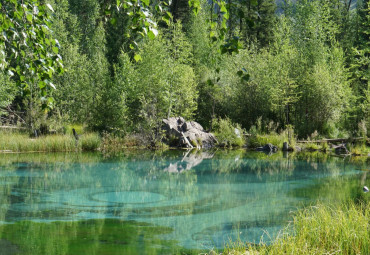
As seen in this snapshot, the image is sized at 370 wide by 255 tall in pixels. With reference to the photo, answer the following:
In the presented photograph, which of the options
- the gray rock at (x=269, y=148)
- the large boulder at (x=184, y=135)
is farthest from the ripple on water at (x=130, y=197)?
the gray rock at (x=269, y=148)

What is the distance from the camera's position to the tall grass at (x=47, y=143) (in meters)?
18.9

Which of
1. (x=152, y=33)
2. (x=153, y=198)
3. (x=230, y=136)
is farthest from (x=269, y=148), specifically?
(x=152, y=33)

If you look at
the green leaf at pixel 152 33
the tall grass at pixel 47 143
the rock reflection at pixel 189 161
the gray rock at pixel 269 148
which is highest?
the green leaf at pixel 152 33

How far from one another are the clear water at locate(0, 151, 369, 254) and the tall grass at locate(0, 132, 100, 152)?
135 centimetres

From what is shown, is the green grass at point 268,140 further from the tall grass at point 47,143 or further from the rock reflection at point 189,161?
the tall grass at point 47,143

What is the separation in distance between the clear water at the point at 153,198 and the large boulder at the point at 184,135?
199 inches

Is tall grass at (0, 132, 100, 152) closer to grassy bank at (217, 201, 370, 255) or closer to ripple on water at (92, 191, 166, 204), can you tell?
ripple on water at (92, 191, 166, 204)

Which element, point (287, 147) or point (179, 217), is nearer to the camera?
point (179, 217)

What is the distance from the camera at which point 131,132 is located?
23.0m

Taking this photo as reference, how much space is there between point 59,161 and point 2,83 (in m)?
7.68

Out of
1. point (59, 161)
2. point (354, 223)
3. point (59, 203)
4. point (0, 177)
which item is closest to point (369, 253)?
point (354, 223)

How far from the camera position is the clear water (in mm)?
→ 6668

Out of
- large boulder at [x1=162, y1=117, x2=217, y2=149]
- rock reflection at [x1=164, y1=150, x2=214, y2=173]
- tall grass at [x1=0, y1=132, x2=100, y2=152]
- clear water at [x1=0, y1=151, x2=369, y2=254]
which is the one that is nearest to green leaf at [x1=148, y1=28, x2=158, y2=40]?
clear water at [x1=0, y1=151, x2=369, y2=254]

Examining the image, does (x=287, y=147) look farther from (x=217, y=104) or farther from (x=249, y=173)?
(x=249, y=173)
